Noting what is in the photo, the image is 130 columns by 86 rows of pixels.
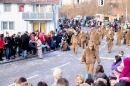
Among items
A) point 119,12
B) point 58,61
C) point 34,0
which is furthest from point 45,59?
point 119,12

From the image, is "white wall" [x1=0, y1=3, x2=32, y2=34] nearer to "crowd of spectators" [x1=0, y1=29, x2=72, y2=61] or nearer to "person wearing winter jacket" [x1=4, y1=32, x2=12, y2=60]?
"crowd of spectators" [x1=0, y1=29, x2=72, y2=61]

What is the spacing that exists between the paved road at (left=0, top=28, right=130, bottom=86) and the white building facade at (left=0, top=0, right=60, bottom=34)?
23896 mm

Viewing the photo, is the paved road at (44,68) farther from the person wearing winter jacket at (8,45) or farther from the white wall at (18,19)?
the white wall at (18,19)

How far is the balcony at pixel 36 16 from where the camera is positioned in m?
49.3

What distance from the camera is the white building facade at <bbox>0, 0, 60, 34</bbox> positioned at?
49562mm

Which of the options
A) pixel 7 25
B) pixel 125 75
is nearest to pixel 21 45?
pixel 125 75

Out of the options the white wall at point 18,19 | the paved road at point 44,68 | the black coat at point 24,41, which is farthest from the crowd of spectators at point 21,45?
the white wall at point 18,19

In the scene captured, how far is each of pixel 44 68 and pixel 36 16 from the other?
29.9 m

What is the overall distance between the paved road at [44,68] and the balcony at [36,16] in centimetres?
2371

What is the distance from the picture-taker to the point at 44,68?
789 inches

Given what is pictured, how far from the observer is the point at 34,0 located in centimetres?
5038

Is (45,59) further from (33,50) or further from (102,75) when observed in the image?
(102,75)

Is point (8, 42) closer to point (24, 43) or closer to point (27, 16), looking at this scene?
point (24, 43)

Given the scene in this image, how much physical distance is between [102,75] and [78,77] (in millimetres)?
1177
